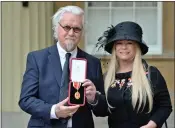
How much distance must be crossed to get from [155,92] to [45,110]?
847mm

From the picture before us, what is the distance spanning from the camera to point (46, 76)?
3.32 metres

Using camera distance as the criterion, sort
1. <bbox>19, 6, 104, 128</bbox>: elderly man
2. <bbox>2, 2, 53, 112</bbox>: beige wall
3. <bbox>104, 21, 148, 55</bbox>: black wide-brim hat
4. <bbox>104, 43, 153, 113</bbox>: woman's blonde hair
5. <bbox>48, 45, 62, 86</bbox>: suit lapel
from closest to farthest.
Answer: <bbox>19, 6, 104, 128</bbox>: elderly man → <bbox>48, 45, 62, 86</bbox>: suit lapel → <bbox>104, 43, 153, 113</bbox>: woman's blonde hair → <bbox>104, 21, 148, 55</bbox>: black wide-brim hat → <bbox>2, 2, 53, 112</bbox>: beige wall

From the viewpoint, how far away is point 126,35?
3590 millimetres

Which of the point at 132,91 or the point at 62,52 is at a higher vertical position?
the point at 62,52

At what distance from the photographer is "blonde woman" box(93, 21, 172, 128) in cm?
350

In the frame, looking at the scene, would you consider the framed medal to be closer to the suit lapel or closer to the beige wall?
the suit lapel

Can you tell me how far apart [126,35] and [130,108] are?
1.77ft

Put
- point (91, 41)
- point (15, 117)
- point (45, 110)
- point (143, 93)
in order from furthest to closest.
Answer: point (91, 41) < point (15, 117) < point (143, 93) < point (45, 110)

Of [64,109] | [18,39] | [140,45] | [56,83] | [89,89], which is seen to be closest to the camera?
[64,109]

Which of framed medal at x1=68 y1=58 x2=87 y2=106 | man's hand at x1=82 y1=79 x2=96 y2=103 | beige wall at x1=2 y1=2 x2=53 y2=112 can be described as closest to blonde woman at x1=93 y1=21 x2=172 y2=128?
man's hand at x1=82 y1=79 x2=96 y2=103

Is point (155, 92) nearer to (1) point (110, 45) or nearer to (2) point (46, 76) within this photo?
(1) point (110, 45)

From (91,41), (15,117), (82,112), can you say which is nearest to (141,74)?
(82,112)

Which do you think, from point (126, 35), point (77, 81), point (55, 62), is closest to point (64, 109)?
point (77, 81)

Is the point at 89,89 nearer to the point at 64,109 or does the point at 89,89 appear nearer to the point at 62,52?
the point at 64,109
